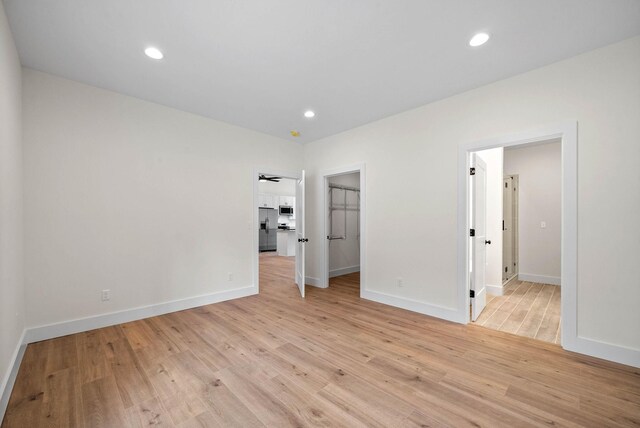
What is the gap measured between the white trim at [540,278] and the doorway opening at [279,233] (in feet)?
14.8

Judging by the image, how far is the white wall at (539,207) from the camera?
508cm

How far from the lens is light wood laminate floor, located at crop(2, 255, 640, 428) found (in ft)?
5.49

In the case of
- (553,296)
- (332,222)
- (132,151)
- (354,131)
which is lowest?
(553,296)

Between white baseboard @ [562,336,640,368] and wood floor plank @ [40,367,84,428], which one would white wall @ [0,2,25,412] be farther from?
white baseboard @ [562,336,640,368]

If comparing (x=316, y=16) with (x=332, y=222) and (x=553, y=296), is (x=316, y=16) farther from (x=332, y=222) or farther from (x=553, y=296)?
(x=553, y=296)

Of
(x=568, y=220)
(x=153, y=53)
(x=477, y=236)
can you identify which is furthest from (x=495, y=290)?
(x=153, y=53)

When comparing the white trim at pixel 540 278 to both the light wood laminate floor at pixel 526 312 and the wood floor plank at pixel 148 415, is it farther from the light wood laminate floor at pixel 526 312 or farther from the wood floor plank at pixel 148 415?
the wood floor plank at pixel 148 415

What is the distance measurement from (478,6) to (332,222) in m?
4.58

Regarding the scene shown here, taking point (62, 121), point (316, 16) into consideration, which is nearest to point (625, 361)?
point (316, 16)

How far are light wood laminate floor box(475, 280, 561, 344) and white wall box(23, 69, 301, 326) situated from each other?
11.7 ft

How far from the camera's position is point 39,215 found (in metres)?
2.74

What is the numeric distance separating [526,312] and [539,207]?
280 centimetres

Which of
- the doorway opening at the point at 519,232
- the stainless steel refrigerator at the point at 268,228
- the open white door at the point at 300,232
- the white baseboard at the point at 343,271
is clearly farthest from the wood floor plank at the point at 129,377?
the stainless steel refrigerator at the point at 268,228

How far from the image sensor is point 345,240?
6309 millimetres
